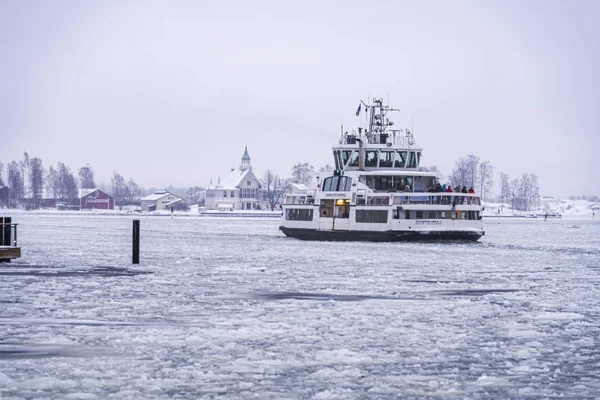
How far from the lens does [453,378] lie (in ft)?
45.5

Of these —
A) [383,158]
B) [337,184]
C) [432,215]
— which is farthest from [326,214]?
[432,215]

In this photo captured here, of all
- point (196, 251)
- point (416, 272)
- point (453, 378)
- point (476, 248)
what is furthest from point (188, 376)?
point (476, 248)

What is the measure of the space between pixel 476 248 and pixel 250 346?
129 ft

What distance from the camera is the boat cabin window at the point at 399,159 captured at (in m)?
65.8

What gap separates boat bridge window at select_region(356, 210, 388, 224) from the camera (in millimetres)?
58938

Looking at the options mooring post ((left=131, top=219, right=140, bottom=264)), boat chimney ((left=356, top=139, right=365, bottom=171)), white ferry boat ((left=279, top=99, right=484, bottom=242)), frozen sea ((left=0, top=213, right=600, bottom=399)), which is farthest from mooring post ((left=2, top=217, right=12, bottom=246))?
boat chimney ((left=356, top=139, right=365, bottom=171))

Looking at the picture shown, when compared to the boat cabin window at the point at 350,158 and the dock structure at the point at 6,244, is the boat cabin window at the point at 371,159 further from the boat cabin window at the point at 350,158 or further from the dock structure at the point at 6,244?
the dock structure at the point at 6,244

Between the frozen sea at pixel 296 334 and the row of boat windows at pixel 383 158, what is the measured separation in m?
31.5

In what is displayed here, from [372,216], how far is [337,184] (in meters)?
4.57

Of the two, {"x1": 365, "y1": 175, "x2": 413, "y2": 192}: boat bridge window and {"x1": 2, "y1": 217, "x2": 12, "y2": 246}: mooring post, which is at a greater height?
{"x1": 365, "y1": 175, "x2": 413, "y2": 192}: boat bridge window

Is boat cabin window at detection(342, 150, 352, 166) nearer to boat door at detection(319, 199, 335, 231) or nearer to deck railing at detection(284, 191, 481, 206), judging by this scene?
boat door at detection(319, 199, 335, 231)

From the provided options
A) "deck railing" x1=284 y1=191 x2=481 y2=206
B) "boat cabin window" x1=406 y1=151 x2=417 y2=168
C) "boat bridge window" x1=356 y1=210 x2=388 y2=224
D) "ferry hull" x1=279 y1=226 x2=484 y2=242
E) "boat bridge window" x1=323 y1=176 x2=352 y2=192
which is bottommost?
"ferry hull" x1=279 y1=226 x2=484 y2=242

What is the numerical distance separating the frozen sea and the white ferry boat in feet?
78.1

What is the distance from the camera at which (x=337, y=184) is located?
207 ft
